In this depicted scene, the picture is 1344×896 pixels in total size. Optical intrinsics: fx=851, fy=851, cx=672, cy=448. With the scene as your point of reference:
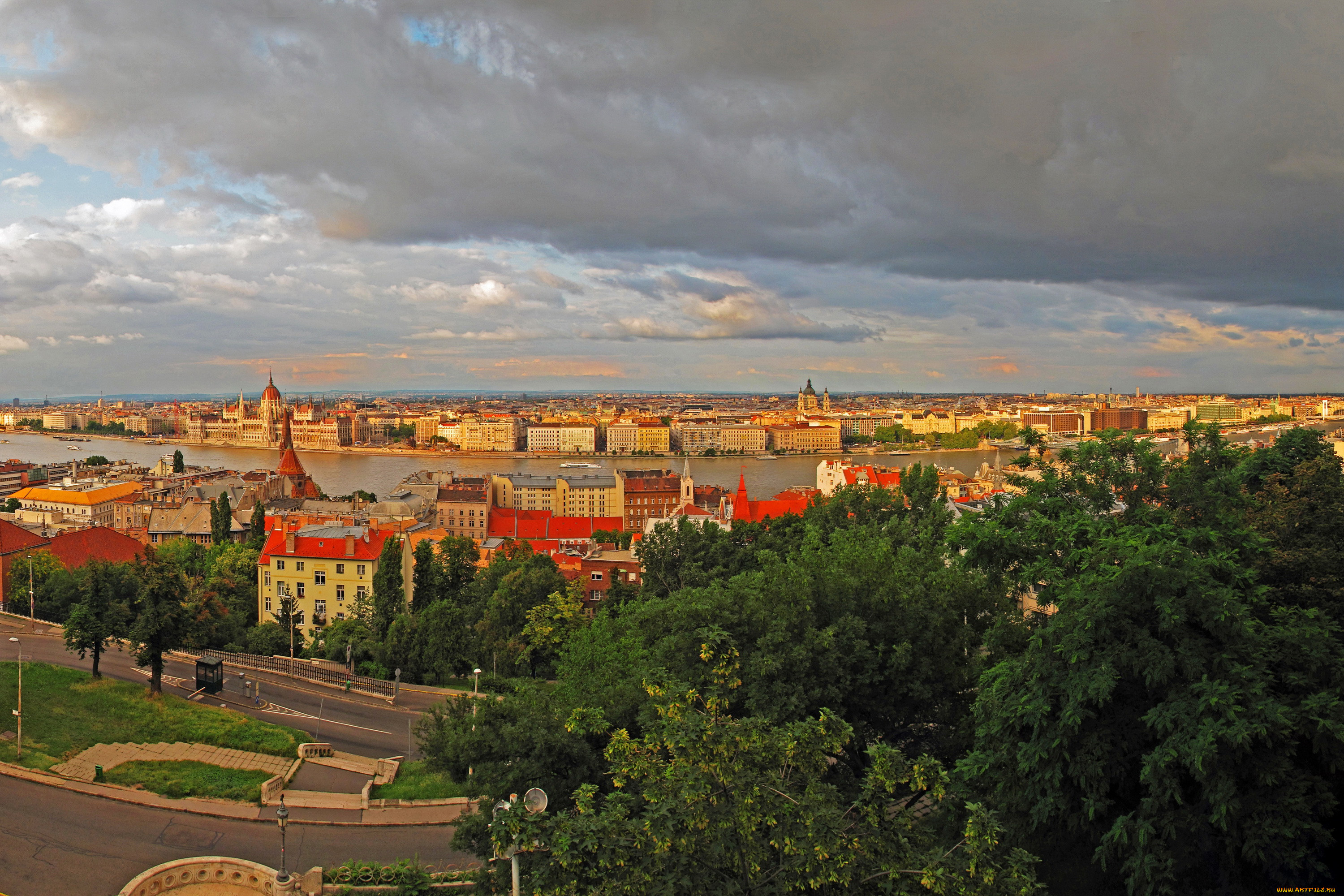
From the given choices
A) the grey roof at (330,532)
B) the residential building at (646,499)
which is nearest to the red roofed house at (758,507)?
the residential building at (646,499)

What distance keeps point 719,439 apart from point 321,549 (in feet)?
256

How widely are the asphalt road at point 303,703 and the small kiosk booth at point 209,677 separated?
15 cm

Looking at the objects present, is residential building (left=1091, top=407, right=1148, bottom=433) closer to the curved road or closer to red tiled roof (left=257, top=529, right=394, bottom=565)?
red tiled roof (left=257, top=529, right=394, bottom=565)

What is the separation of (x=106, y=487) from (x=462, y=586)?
29.0m

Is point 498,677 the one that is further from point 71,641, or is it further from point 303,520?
point 303,520

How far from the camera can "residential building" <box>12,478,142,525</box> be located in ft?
125

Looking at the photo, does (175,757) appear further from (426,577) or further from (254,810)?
(426,577)

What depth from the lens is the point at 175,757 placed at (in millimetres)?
9672

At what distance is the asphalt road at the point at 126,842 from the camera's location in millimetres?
6969

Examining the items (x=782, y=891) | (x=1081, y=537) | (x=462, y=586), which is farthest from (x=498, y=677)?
(x=782, y=891)

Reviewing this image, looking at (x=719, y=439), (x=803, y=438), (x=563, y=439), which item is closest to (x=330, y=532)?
(x=719, y=439)

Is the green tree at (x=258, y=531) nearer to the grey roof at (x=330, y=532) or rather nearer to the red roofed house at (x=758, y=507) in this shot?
the grey roof at (x=330, y=532)

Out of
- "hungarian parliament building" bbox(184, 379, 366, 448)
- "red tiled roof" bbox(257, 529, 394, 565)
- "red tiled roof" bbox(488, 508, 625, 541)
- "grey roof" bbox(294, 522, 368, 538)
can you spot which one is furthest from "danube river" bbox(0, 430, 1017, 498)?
"red tiled roof" bbox(257, 529, 394, 565)

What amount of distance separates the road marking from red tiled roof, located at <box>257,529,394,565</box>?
25.6ft
